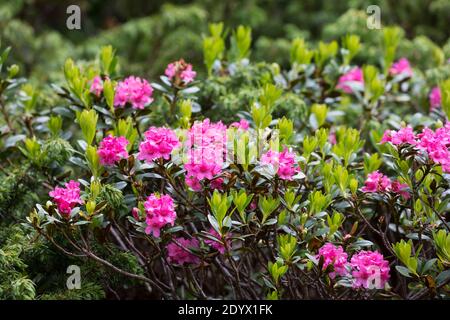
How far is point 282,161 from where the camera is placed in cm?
243

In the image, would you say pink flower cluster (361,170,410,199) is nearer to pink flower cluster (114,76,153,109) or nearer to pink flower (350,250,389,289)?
pink flower (350,250,389,289)

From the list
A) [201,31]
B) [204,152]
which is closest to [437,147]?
[204,152]

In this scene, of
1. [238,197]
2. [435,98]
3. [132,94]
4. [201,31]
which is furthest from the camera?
[201,31]

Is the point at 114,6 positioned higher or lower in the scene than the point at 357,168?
higher

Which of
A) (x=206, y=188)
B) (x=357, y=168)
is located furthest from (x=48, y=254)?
(x=357, y=168)

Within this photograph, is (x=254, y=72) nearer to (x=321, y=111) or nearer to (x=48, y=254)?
(x=321, y=111)

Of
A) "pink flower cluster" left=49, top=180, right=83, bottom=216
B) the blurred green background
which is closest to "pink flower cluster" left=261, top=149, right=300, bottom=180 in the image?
"pink flower cluster" left=49, top=180, right=83, bottom=216

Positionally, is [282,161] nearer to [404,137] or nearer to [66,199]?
[404,137]

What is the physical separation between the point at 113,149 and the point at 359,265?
39.0 inches

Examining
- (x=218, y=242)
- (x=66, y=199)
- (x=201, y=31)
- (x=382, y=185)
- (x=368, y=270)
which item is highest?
(x=201, y=31)

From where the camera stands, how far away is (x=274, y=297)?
98.0 inches

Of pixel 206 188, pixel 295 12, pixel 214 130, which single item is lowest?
pixel 206 188

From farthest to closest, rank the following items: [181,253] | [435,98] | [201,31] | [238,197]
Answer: [201,31] < [435,98] < [181,253] < [238,197]

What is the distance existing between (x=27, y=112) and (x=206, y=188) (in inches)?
49.6
